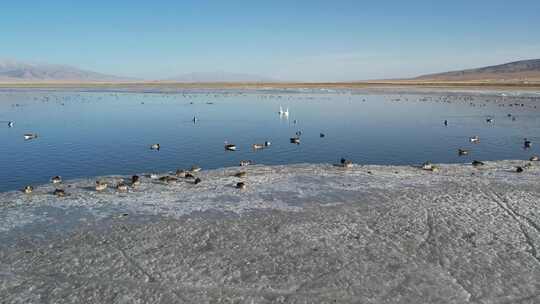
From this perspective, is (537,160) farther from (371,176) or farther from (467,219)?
(467,219)

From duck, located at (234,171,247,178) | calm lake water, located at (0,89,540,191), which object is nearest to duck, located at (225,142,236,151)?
calm lake water, located at (0,89,540,191)

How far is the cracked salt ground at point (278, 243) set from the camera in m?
8.55

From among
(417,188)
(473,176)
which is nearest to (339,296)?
(417,188)

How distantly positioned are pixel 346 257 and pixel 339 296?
1.72 meters

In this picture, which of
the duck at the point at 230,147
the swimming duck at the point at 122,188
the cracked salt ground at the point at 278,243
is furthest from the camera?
the duck at the point at 230,147

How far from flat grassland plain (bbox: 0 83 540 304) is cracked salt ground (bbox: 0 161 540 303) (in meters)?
0.04

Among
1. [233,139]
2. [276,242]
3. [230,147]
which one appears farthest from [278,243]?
[233,139]

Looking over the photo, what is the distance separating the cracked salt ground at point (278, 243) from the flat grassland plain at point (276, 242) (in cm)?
4

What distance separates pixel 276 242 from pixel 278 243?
8cm

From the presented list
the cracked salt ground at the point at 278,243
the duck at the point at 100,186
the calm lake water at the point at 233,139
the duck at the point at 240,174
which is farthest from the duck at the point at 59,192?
the duck at the point at 240,174

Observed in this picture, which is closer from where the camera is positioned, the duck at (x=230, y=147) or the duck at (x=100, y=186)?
the duck at (x=100, y=186)

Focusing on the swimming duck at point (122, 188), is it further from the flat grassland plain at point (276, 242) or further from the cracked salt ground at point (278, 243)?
the flat grassland plain at point (276, 242)

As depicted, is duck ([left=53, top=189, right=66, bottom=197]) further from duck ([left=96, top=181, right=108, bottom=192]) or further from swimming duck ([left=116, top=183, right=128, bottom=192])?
swimming duck ([left=116, top=183, right=128, bottom=192])

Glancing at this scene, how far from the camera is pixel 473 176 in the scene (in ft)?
56.4
